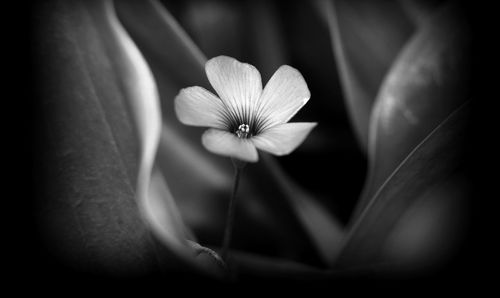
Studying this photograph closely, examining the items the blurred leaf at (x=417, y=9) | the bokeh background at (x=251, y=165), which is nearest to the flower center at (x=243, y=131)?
the bokeh background at (x=251, y=165)

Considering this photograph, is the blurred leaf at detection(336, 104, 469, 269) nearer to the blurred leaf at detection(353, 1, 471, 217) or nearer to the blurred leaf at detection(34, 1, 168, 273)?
the blurred leaf at detection(353, 1, 471, 217)

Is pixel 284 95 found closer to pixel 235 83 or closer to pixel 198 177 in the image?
pixel 235 83

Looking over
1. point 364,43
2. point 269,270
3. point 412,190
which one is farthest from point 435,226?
point 364,43

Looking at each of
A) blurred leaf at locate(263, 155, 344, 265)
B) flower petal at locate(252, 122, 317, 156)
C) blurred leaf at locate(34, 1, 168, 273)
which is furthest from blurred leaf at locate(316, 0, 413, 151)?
blurred leaf at locate(34, 1, 168, 273)

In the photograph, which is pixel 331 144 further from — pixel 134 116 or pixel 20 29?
pixel 20 29

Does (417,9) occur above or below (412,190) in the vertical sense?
above

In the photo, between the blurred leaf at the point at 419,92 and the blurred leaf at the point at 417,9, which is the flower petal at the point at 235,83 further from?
the blurred leaf at the point at 417,9

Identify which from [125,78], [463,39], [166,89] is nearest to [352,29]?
[463,39]
